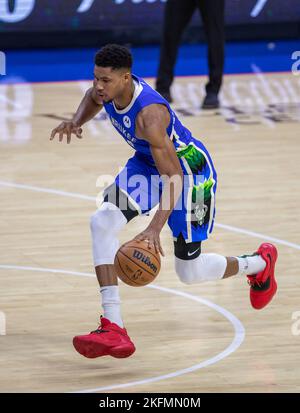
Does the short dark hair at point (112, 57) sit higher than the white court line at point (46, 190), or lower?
lower

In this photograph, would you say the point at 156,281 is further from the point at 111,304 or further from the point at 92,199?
the point at 92,199

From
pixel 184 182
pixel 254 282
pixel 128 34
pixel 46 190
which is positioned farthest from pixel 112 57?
pixel 128 34

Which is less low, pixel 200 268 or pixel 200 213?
pixel 200 213

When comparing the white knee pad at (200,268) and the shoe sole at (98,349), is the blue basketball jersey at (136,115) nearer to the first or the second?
the white knee pad at (200,268)

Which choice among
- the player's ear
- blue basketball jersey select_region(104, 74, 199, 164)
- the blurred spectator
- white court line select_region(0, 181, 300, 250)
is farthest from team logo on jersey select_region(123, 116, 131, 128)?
the blurred spectator

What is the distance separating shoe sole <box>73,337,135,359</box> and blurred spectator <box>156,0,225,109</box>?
307 inches

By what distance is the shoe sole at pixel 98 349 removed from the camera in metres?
5.77

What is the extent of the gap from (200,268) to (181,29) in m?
7.50

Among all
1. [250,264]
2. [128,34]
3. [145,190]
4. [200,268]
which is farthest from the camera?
[128,34]

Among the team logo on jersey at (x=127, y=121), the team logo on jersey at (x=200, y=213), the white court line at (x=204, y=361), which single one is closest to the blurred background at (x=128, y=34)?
the white court line at (x=204, y=361)

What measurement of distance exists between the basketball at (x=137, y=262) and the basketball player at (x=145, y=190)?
0.06 meters

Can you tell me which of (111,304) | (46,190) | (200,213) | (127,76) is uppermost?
(46,190)

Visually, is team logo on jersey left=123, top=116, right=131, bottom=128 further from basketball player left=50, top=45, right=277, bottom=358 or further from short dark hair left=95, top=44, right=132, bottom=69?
short dark hair left=95, top=44, right=132, bottom=69

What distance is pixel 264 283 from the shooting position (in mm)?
6637
